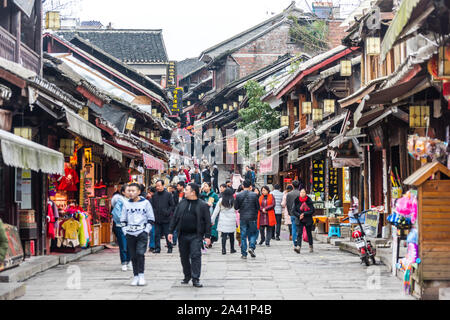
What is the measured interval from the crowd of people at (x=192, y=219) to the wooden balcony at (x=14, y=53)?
3.83 m

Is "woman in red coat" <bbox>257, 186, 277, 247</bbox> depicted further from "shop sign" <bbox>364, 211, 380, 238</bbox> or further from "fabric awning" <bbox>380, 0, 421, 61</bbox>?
"fabric awning" <bbox>380, 0, 421, 61</bbox>

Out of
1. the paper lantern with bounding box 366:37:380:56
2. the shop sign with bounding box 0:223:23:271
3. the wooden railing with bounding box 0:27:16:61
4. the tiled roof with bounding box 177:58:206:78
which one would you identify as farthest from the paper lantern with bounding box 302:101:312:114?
the tiled roof with bounding box 177:58:206:78

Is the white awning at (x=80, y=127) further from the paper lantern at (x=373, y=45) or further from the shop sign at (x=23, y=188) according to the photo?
the paper lantern at (x=373, y=45)

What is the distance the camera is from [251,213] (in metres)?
17.8

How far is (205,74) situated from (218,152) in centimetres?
1379

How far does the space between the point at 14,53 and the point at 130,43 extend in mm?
35462

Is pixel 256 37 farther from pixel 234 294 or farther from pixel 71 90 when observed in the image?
pixel 234 294

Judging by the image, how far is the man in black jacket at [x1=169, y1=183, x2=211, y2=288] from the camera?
1192 cm

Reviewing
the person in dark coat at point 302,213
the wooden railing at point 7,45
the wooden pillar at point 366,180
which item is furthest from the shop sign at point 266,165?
the wooden railing at point 7,45

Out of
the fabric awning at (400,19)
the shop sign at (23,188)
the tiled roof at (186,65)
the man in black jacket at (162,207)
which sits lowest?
the man in black jacket at (162,207)

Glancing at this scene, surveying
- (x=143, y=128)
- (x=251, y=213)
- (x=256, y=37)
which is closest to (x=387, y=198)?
(x=251, y=213)

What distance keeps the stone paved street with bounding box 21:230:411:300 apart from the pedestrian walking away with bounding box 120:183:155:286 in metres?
0.37

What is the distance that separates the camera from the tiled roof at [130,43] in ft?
158

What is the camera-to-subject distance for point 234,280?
12.8 meters
